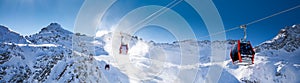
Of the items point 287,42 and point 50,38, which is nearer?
point 50,38

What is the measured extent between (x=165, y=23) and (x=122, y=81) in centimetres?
1104

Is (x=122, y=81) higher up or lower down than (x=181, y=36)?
lower down

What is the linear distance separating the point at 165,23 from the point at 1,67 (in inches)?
764

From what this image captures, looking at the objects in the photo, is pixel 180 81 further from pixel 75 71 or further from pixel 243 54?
pixel 243 54

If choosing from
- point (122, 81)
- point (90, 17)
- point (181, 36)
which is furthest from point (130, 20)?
point (181, 36)

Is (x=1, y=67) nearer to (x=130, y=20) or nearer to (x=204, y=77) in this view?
(x=130, y=20)

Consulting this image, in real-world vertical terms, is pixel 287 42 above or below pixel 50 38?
below

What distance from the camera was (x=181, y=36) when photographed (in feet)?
104

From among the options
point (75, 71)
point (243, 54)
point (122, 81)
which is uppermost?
point (243, 54)

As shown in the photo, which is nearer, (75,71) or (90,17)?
(75,71)

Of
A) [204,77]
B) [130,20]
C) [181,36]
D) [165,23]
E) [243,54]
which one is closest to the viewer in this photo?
[243,54]

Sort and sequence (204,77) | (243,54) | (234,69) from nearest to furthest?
(243,54) → (204,77) → (234,69)

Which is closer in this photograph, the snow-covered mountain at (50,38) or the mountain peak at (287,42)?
the snow-covered mountain at (50,38)

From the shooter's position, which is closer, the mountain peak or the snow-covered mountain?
the snow-covered mountain
